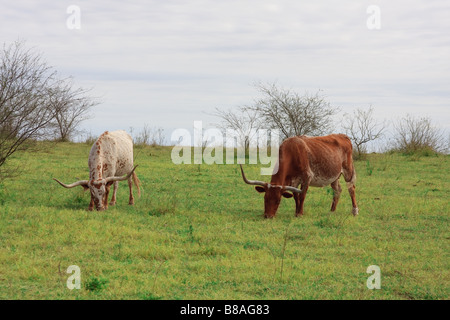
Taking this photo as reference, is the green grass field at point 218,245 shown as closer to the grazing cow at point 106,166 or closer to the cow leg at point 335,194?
the cow leg at point 335,194

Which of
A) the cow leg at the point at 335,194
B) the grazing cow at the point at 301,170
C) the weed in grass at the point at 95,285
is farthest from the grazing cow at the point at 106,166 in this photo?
the weed in grass at the point at 95,285

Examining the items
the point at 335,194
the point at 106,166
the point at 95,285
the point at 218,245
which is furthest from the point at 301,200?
the point at 95,285

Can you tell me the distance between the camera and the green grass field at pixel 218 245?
237 inches

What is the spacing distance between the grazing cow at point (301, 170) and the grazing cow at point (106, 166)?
2.81m

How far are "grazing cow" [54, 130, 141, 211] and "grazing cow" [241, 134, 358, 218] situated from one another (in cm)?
281

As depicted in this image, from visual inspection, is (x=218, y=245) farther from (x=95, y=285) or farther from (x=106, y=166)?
(x=106, y=166)

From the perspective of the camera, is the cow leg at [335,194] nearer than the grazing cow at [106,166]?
→ No

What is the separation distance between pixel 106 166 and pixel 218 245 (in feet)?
13.9

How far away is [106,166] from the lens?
11.3 metres

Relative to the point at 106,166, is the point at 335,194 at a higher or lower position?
lower

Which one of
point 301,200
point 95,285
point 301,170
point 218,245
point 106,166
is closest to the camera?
point 95,285
